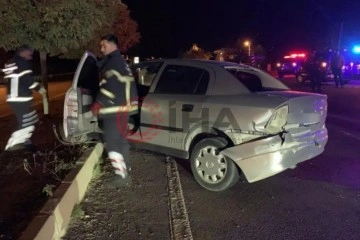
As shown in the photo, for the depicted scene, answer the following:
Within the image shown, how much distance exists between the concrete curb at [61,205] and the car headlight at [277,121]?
225cm

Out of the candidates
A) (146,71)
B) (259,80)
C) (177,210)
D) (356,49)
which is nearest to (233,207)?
(177,210)

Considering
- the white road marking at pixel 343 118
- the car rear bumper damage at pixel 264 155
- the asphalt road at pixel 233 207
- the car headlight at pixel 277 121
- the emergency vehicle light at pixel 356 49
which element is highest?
the emergency vehicle light at pixel 356 49

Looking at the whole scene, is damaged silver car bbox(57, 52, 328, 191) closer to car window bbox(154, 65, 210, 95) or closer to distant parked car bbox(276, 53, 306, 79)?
car window bbox(154, 65, 210, 95)

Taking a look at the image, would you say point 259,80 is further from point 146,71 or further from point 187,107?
point 146,71

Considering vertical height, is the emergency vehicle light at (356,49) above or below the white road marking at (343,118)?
above

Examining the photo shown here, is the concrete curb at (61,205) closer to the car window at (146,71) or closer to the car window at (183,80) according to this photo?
the car window at (183,80)

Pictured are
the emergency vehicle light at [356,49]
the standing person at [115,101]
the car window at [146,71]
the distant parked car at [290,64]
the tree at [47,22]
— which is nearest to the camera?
the standing person at [115,101]

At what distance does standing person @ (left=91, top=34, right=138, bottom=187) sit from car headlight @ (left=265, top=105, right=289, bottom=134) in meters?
1.71

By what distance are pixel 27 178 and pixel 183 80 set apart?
2.36 m

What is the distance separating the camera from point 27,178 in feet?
16.8

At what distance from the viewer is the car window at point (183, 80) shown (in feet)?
17.7

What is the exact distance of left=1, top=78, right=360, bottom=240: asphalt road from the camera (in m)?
4.00

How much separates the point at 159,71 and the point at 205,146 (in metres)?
1.40

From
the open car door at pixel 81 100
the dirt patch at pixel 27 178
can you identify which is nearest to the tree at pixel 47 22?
the dirt patch at pixel 27 178
